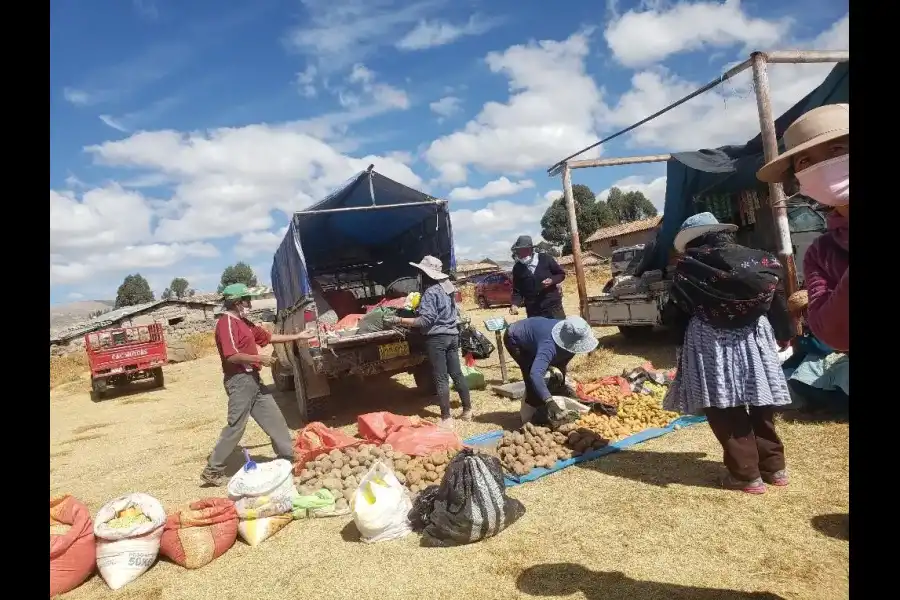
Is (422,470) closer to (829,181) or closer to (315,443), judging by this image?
(315,443)

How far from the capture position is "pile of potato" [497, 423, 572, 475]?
443 centimetres

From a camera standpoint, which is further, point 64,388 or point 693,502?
point 64,388

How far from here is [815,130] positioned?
1.60 m

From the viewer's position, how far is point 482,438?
5.34 metres

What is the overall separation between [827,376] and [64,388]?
1948 centimetres

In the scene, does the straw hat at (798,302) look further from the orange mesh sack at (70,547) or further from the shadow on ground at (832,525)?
the orange mesh sack at (70,547)

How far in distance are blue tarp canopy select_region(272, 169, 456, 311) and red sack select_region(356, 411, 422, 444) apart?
1.83 m

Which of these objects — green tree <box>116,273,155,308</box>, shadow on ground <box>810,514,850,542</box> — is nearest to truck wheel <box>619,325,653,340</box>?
shadow on ground <box>810,514,850,542</box>

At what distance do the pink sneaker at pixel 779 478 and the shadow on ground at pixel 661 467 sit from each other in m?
0.32

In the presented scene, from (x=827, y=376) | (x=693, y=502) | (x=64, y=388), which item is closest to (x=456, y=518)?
(x=693, y=502)

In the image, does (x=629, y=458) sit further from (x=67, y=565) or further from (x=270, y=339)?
(x=67, y=565)
